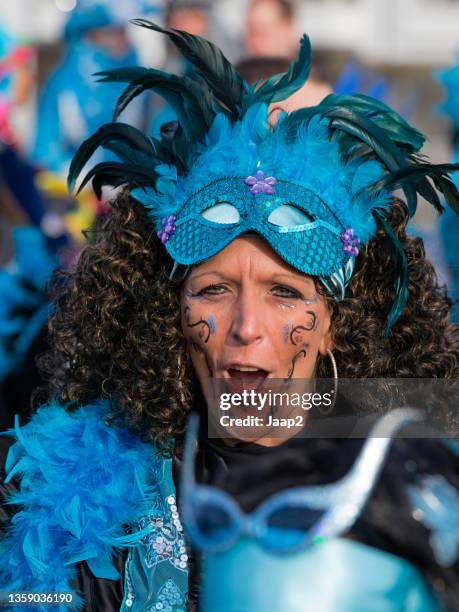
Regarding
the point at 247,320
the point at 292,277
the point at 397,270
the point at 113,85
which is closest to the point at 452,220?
the point at 397,270

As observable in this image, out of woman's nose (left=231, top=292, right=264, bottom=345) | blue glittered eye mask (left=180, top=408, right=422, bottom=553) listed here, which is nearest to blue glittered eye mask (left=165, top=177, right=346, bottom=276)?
Answer: woman's nose (left=231, top=292, right=264, bottom=345)

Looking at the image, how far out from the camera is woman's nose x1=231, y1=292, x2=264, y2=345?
88.8 inches

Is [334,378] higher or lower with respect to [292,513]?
higher

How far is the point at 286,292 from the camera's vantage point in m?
2.36

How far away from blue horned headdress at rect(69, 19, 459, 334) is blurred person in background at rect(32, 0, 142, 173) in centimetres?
477

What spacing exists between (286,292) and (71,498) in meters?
0.64

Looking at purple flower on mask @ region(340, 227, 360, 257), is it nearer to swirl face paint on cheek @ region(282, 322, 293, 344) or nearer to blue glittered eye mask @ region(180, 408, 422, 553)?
swirl face paint on cheek @ region(282, 322, 293, 344)

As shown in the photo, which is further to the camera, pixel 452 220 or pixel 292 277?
pixel 452 220

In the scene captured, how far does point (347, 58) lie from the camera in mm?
9578

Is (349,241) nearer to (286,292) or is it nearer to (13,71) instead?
(286,292)

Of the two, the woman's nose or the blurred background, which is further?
the blurred background

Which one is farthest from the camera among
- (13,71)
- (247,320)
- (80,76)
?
(13,71)

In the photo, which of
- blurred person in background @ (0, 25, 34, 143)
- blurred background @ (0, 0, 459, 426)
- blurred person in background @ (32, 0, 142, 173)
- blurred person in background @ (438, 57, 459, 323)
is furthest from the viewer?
blurred person in background @ (0, 25, 34, 143)

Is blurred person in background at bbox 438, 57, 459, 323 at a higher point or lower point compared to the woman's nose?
higher
